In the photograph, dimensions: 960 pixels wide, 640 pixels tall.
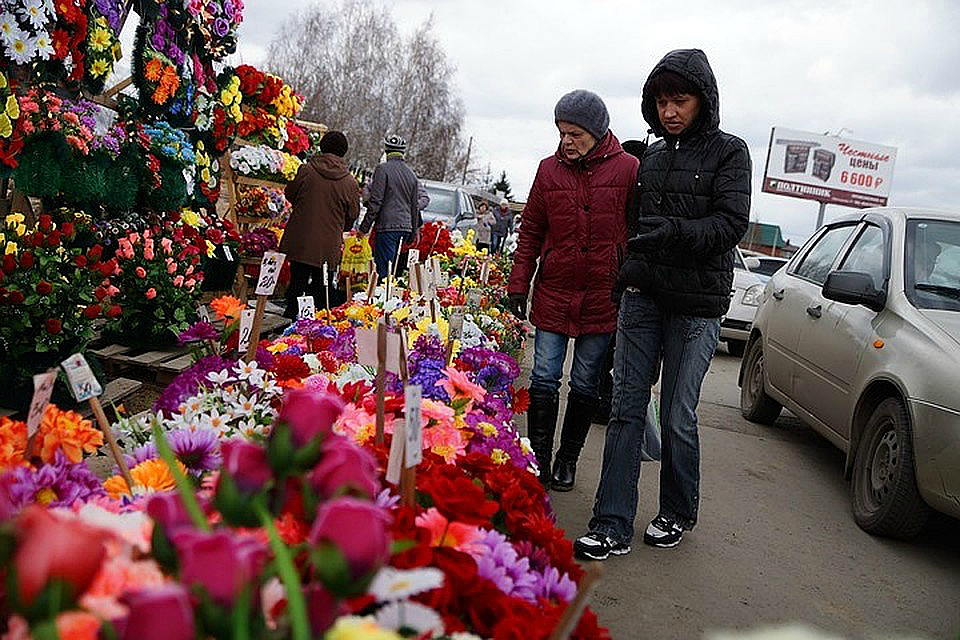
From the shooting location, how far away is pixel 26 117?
4.35 metres

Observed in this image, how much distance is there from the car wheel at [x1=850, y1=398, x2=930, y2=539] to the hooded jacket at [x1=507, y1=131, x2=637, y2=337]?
4.57 feet

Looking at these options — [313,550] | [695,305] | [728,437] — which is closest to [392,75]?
[728,437]

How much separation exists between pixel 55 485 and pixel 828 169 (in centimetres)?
4427

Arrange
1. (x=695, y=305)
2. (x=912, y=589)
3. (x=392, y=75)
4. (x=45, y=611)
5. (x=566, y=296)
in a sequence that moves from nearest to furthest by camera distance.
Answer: (x=45, y=611)
(x=695, y=305)
(x=912, y=589)
(x=566, y=296)
(x=392, y=75)

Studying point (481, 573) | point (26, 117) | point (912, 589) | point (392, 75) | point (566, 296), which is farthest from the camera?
point (392, 75)

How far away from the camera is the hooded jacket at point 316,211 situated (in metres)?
6.75

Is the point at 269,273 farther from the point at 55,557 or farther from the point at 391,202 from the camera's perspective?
the point at 391,202

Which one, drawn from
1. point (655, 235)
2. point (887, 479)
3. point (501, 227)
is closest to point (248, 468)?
point (655, 235)

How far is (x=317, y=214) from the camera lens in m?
6.74

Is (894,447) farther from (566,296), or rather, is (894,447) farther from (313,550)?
(313,550)

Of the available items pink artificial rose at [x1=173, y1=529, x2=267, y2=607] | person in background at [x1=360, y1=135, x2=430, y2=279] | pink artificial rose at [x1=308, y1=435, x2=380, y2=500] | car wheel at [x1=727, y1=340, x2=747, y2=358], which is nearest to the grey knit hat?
pink artificial rose at [x1=308, y1=435, x2=380, y2=500]

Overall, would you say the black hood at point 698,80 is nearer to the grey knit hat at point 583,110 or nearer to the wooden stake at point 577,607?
the grey knit hat at point 583,110

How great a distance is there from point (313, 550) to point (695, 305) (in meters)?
2.67

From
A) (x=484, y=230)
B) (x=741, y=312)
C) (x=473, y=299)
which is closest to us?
(x=473, y=299)
